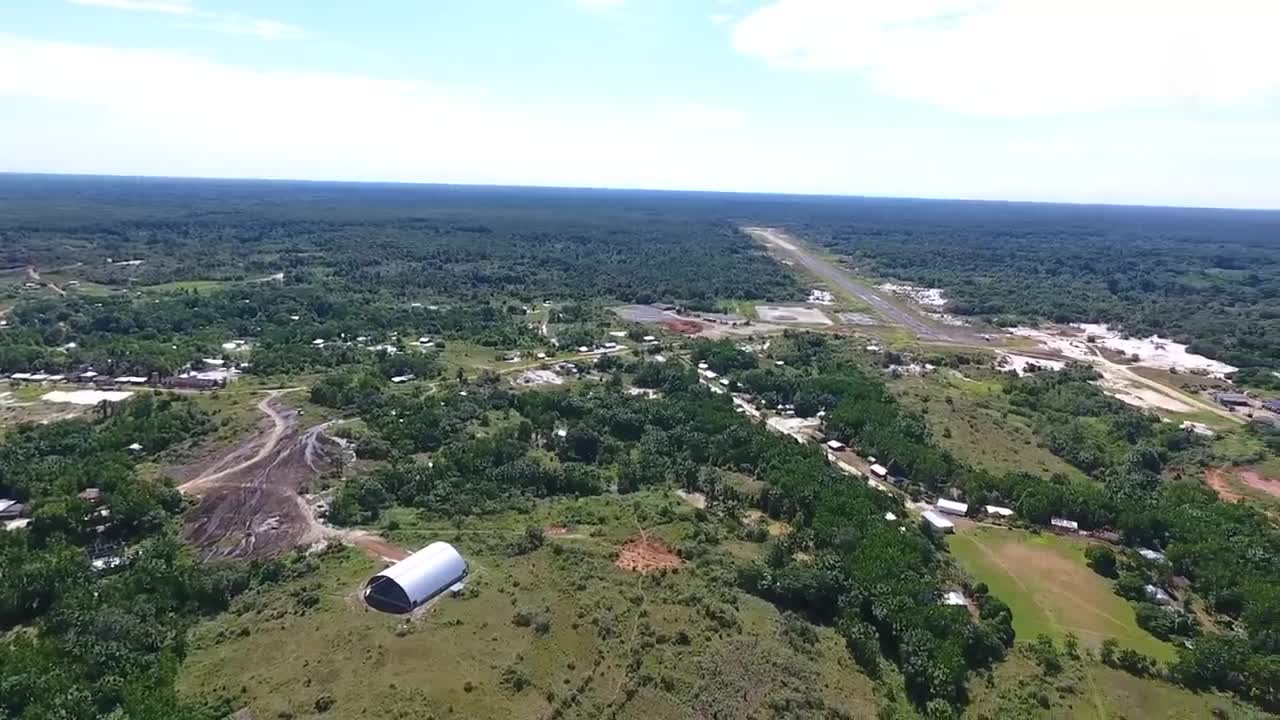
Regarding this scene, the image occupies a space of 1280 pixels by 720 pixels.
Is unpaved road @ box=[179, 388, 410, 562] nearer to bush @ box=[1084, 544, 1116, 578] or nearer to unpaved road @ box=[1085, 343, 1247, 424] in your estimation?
bush @ box=[1084, 544, 1116, 578]

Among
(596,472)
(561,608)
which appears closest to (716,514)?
(596,472)

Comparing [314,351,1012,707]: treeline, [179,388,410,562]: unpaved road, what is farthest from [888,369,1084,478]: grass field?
[179,388,410,562]: unpaved road

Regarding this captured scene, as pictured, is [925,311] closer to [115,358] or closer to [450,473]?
[450,473]

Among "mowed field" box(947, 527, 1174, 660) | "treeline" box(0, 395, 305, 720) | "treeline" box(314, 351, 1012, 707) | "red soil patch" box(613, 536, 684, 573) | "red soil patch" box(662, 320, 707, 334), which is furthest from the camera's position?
"red soil patch" box(662, 320, 707, 334)

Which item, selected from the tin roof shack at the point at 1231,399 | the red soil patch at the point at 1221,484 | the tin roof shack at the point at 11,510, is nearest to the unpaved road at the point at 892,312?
the tin roof shack at the point at 1231,399

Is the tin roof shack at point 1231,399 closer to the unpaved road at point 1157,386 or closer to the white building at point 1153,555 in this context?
the unpaved road at point 1157,386

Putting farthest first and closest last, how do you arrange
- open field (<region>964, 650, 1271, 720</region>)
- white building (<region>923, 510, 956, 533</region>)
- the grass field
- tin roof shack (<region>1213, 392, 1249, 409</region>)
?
tin roof shack (<region>1213, 392, 1249, 409</region>) → the grass field → white building (<region>923, 510, 956, 533</region>) → open field (<region>964, 650, 1271, 720</region>)

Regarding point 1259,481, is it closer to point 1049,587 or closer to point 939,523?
point 1049,587
